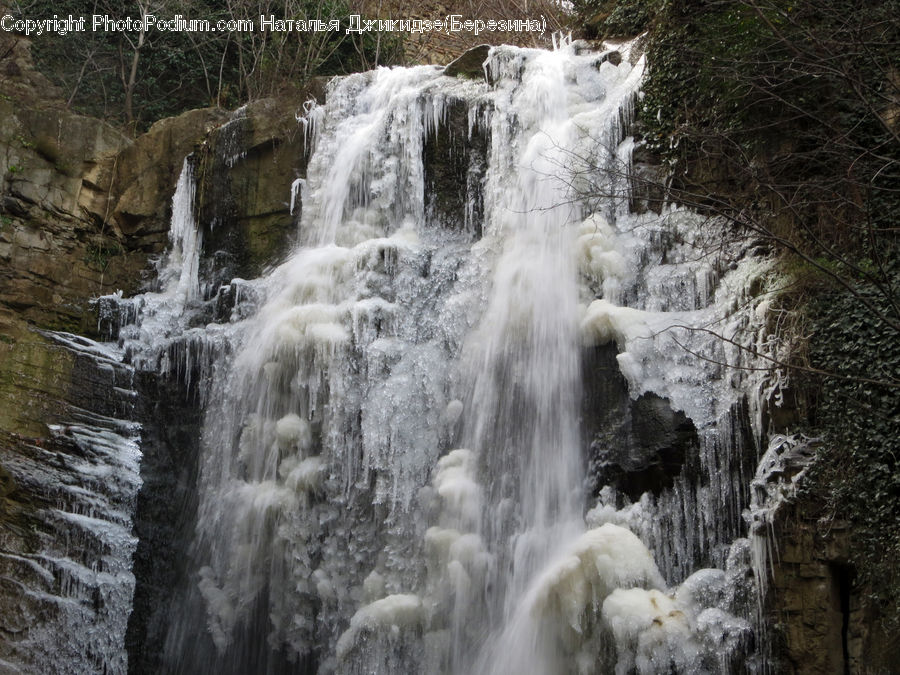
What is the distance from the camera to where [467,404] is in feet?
25.9

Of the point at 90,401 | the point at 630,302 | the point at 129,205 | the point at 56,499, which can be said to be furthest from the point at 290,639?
the point at 129,205

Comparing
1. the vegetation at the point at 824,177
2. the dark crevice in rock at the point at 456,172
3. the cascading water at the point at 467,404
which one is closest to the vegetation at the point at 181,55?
the cascading water at the point at 467,404

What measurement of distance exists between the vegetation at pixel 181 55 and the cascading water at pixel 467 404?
4058mm

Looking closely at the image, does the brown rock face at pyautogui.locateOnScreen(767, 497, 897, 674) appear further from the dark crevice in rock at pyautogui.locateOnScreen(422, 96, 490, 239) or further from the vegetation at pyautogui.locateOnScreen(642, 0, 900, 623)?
the dark crevice in rock at pyautogui.locateOnScreen(422, 96, 490, 239)

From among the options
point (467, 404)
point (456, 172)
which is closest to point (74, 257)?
point (456, 172)

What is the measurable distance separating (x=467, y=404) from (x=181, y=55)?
958 centimetres

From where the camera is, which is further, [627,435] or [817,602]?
[627,435]

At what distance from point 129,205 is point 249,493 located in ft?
14.9

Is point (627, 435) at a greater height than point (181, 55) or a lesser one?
lesser

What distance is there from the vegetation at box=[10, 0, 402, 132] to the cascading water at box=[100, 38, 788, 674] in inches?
160

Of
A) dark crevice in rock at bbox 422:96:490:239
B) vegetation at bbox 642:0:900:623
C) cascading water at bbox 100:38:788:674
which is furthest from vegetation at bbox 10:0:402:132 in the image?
vegetation at bbox 642:0:900:623

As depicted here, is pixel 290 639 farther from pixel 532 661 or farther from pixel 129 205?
pixel 129 205

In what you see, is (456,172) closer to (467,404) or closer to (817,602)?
(467,404)

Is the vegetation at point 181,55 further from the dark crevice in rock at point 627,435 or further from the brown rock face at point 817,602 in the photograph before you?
the brown rock face at point 817,602
